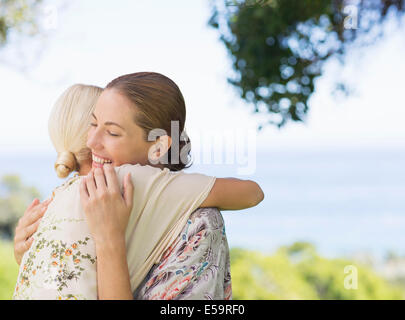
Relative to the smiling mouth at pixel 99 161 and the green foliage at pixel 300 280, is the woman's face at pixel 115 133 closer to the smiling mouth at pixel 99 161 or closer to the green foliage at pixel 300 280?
the smiling mouth at pixel 99 161

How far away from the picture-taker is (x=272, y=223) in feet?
60.3

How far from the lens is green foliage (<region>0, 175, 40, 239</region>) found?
7.48 metres

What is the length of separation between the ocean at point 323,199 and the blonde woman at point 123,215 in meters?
13.3

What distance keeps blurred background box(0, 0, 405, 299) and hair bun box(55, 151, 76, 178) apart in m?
0.37

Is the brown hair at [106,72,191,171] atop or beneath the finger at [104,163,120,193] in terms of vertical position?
atop

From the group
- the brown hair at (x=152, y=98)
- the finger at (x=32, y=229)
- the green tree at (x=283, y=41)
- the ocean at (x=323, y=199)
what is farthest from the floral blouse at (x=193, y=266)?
the ocean at (x=323, y=199)

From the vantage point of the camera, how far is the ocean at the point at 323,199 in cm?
1714

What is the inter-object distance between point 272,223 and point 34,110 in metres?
13.6

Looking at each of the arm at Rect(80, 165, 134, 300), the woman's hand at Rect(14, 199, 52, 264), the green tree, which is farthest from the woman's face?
the green tree

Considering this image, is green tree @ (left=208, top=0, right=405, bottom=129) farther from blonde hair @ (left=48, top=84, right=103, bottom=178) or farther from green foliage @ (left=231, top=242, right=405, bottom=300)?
green foliage @ (left=231, top=242, right=405, bottom=300)

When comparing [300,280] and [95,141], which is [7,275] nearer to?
[300,280]

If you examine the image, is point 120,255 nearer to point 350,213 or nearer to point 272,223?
point 272,223

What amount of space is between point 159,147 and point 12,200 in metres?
7.52
